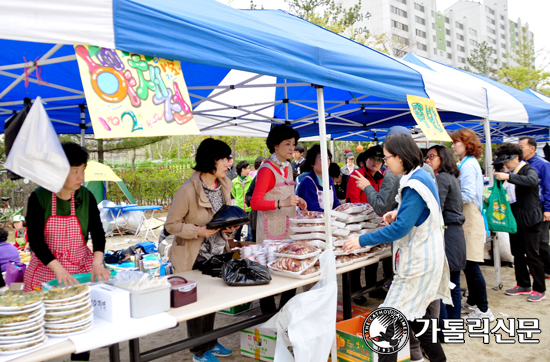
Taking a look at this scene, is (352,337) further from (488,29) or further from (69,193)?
(488,29)

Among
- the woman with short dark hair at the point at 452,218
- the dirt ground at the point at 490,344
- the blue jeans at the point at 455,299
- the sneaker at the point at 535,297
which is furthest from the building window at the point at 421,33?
the blue jeans at the point at 455,299

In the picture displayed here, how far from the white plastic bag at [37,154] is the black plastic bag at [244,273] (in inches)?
48.8

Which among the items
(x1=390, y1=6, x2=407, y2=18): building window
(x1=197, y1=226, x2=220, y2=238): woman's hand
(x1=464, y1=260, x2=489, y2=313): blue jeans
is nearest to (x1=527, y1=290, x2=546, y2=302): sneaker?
(x1=464, y1=260, x2=489, y2=313): blue jeans

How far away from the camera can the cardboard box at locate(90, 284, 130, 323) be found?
184 cm

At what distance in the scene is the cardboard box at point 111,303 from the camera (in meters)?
1.84

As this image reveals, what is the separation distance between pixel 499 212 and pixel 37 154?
14.7 ft

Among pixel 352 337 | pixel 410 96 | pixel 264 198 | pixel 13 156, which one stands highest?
pixel 410 96

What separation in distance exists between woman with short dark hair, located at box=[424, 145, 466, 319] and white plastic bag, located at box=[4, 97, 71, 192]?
2.87 m

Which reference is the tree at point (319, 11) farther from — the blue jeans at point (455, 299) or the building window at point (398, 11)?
the building window at point (398, 11)

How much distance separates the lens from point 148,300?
1.92 m

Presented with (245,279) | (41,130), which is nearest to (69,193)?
(41,130)

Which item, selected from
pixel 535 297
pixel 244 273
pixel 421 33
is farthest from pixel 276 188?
pixel 421 33

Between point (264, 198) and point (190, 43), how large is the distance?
1.66 meters

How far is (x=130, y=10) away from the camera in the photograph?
1.73 m
